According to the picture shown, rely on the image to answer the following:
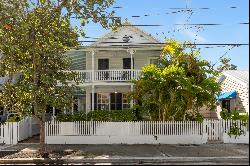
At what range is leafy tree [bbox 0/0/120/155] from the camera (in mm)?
15555

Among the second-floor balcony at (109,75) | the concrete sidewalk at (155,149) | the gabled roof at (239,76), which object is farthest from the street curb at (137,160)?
the second-floor balcony at (109,75)

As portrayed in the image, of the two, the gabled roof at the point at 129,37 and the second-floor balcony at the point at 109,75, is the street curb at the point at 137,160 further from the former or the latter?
the gabled roof at the point at 129,37

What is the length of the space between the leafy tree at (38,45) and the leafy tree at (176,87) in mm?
4104

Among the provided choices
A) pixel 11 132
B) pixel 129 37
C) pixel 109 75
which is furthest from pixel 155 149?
pixel 129 37

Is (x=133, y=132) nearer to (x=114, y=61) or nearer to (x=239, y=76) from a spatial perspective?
(x=114, y=61)

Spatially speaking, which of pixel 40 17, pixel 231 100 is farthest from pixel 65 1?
pixel 231 100

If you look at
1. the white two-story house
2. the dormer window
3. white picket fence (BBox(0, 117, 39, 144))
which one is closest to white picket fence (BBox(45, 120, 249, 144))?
white picket fence (BBox(0, 117, 39, 144))

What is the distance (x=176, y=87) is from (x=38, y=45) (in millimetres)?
7198

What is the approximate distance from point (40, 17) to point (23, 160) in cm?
539

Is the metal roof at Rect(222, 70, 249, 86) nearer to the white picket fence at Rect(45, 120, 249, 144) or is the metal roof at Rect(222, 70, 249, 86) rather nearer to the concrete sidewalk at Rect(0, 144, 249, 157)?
the white picket fence at Rect(45, 120, 249, 144)

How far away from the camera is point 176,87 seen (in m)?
19.8

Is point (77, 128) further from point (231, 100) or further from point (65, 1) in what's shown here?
point (231, 100)

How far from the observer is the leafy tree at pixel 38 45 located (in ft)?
51.0

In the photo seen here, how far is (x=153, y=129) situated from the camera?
64.7 ft
